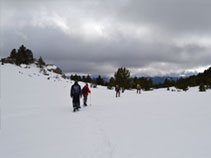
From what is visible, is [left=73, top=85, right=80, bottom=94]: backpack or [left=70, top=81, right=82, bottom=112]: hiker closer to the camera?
[left=70, top=81, right=82, bottom=112]: hiker

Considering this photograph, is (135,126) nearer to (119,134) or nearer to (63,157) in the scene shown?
(119,134)

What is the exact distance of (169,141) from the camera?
3.73m

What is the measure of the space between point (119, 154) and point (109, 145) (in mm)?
548

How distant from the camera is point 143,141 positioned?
151 inches

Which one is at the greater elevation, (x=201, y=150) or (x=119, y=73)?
(x=119, y=73)

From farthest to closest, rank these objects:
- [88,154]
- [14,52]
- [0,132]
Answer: [14,52] < [0,132] < [88,154]

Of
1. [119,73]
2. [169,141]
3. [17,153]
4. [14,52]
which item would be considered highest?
[14,52]

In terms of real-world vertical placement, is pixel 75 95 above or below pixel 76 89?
below

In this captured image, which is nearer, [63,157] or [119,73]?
[63,157]

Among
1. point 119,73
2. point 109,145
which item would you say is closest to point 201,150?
point 109,145

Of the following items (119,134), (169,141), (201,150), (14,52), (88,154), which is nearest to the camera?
(201,150)

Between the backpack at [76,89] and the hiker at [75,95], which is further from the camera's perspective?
the backpack at [76,89]

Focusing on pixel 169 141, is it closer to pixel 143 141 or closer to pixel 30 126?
pixel 143 141

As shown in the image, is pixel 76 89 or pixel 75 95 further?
pixel 76 89
